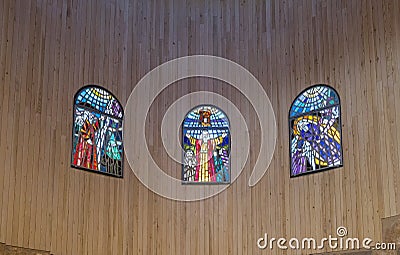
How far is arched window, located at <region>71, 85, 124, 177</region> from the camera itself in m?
11.9

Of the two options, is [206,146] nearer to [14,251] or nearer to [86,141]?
[86,141]

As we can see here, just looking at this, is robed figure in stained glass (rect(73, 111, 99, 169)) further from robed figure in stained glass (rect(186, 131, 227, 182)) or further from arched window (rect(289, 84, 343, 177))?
arched window (rect(289, 84, 343, 177))

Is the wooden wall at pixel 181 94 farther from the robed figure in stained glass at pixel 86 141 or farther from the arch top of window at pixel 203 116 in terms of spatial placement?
the arch top of window at pixel 203 116

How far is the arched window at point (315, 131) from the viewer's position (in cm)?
1169

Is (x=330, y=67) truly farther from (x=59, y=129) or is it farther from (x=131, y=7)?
(x=59, y=129)

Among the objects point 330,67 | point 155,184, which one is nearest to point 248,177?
point 155,184

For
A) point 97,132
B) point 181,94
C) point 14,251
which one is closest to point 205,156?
point 181,94

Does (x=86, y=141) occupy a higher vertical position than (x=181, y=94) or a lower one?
lower

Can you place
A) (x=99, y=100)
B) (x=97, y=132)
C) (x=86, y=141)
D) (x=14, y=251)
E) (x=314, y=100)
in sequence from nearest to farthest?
1. (x=14, y=251)
2. (x=86, y=141)
3. (x=314, y=100)
4. (x=97, y=132)
5. (x=99, y=100)

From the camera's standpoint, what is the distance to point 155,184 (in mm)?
12539

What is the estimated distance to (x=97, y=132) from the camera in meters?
12.3

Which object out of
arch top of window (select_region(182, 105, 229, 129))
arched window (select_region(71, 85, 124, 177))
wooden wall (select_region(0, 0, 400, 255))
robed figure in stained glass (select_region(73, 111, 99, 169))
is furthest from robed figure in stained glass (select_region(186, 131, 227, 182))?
robed figure in stained glass (select_region(73, 111, 99, 169))

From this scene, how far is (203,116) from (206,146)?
60cm

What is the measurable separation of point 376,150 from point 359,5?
103 inches
